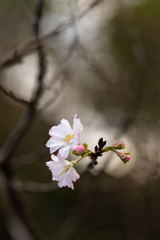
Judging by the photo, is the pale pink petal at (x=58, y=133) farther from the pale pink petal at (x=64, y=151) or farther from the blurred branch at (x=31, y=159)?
the blurred branch at (x=31, y=159)

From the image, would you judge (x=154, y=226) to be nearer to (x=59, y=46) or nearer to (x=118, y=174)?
(x=118, y=174)

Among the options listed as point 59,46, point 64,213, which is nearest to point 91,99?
point 59,46

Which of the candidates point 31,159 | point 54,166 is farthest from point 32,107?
point 54,166

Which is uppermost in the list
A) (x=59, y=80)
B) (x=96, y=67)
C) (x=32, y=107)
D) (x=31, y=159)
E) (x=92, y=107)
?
(x=92, y=107)

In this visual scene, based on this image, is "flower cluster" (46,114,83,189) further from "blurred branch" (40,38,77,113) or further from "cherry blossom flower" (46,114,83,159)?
"blurred branch" (40,38,77,113)

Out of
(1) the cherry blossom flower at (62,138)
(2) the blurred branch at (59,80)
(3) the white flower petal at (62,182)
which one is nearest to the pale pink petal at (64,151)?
(1) the cherry blossom flower at (62,138)

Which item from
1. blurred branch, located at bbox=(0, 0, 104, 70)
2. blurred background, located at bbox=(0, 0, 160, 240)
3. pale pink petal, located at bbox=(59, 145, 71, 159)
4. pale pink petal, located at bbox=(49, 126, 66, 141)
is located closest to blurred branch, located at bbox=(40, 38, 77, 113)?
blurred background, located at bbox=(0, 0, 160, 240)

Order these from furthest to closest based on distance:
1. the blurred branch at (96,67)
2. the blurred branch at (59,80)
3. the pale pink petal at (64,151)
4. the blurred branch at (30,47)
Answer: the blurred branch at (96,67) < the blurred branch at (59,80) < the blurred branch at (30,47) < the pale pink petal at (64,151)

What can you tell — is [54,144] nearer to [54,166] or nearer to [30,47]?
[54,166]
